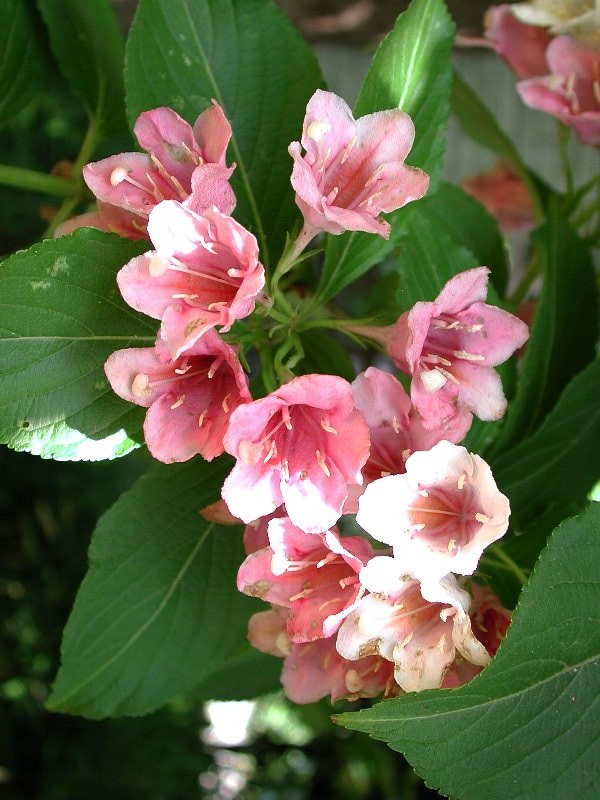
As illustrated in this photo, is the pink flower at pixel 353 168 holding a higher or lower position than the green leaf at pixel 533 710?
higher

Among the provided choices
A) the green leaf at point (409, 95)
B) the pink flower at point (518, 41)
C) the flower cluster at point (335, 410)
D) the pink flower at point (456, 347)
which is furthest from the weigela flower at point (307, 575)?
the pink flower at point (518, 41)

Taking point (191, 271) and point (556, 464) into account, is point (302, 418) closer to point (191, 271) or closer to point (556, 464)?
point (191, 271)

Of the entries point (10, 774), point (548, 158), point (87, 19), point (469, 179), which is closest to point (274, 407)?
point (87, 19)

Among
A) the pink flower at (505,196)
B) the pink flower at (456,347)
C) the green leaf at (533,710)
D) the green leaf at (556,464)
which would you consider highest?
the pink flower at (456,347)

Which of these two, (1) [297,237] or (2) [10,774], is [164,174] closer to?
(1) [297,237]

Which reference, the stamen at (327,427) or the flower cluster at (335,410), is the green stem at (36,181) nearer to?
the flower cluster at (335,410)
